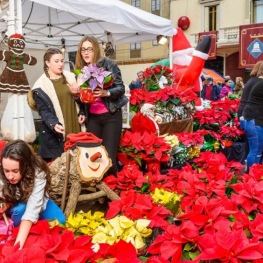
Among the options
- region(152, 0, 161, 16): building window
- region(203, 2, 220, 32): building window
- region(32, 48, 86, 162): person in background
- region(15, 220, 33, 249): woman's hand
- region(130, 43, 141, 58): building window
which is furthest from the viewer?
region(130, 43, 141, 58): building window

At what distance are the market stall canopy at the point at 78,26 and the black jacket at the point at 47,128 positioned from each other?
1.63 metres

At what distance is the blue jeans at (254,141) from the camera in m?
4.05

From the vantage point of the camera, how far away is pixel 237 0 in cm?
1895

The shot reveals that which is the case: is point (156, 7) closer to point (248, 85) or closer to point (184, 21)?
point (184, 21)

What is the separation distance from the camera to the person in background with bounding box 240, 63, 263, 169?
3947 millimetres

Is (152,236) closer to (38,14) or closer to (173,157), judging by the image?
(173,157)

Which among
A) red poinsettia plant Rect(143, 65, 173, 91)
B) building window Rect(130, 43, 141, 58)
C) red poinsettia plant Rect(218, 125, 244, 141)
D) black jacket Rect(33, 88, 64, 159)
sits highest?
building window Rect(130, 43, 141, 58)

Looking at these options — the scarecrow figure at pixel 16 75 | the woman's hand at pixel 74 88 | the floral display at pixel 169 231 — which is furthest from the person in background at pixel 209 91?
the floral display at pixel 169 231

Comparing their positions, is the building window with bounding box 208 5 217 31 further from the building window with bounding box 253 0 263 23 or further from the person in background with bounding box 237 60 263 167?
the person in background with bounding box 237 60 263 167

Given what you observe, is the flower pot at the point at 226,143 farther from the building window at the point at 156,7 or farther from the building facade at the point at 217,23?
the building window at the point at 156,7

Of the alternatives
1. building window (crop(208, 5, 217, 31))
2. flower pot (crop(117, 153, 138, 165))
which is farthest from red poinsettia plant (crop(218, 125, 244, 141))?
building window (crop(208, 5, 217, 31))

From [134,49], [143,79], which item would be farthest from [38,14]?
[134,49]

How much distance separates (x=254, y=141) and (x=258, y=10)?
16.4 metres

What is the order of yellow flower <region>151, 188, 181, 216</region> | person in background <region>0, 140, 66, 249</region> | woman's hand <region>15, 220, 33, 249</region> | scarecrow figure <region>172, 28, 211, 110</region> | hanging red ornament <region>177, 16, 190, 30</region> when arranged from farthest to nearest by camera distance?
hanging red ornament <region>177, 16, 190, 30</region> < scarecrow figure <region>172, 28, 211, 110</region> < yellow flower <region>151, 188, 181, 216</region> < person in background <region>0, 140, 66, 249</region> < woman's hand <region>15, 220, 33, 249</region>
